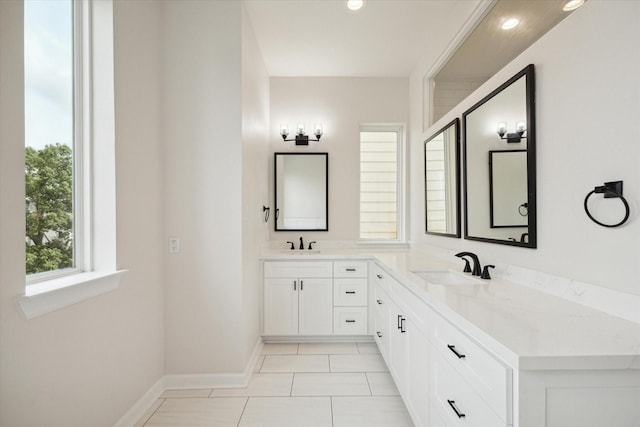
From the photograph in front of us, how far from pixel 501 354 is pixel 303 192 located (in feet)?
9.83

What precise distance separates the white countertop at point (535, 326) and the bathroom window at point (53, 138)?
6.05 feet

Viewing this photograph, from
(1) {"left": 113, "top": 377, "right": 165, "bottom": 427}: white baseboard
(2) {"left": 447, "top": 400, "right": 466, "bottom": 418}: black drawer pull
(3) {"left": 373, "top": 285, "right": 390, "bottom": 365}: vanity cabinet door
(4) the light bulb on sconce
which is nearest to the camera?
(2) {"left": 447, "top": 400, "right": 466, "bottom": 418}: black drawer pull

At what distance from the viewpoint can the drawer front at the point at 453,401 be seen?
42.3 inches

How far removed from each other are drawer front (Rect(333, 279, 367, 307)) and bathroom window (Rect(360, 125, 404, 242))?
2.49 ft

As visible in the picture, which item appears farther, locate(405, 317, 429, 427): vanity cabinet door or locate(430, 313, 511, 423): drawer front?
locate(405, 317, 429, 427): vanity cabinet door

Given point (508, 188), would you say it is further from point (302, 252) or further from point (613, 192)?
point (302, 252)

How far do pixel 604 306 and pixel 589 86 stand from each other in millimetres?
906

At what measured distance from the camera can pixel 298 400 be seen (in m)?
2.22

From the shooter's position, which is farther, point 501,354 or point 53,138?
point 53,138

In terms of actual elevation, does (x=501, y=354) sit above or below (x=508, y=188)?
below

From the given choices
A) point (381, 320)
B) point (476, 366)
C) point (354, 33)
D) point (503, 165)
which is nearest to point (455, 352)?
point (476, 366)

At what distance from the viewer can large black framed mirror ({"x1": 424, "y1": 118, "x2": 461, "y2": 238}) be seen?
258 cm

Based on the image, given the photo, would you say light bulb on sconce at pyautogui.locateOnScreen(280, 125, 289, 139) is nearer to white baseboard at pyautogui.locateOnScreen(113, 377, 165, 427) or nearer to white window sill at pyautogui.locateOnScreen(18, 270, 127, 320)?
white window sill at pyautogui.locateOnScreen(18, 270, 127, 320)

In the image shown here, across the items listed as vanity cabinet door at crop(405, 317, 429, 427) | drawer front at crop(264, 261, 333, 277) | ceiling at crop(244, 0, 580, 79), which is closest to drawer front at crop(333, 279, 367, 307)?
drawer front at crop(264, 261, 333, 277)
